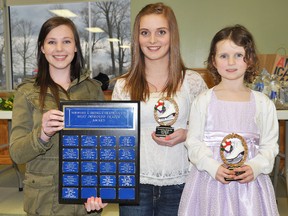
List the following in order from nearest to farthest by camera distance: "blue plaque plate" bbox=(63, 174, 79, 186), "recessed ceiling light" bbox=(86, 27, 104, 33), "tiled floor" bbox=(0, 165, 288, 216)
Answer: "blue plaque plate" bbox=(63, 174, 79, 186)
"tiled floor" bbox=(0, 165, 288, 216)
"recessed ceiling light" bbox=(86, 27, 104, 33)

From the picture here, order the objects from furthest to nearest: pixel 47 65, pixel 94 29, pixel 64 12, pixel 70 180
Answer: pixel 64 12 < pixel 94 29 < pixel 47 65 < pixel 70 180

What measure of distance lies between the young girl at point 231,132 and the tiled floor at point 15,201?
78.3 inches

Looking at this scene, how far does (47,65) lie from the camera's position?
5.32ft

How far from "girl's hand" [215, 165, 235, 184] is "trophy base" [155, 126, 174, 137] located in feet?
0.93

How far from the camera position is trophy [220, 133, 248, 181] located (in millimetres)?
1425

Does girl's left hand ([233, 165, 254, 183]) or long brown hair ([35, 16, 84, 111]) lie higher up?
long brown hair ([35, 16, 84, 111])

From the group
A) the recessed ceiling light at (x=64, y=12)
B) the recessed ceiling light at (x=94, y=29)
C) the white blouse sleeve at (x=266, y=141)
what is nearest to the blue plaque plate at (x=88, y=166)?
the white blouse sleeve at (x=266, y=141)

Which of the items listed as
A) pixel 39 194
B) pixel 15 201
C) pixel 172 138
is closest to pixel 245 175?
pixel 172 138

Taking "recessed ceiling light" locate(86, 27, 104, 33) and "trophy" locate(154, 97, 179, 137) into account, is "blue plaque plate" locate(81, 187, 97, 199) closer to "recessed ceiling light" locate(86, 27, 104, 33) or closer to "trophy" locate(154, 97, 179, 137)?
"trophy" locate(154, 97, 179, 137)

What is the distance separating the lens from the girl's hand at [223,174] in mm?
1392

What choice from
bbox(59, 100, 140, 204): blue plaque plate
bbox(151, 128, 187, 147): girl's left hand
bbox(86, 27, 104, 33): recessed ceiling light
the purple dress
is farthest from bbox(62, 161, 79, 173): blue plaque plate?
bbox(86, 27, 104, 33): recessed ceiling light

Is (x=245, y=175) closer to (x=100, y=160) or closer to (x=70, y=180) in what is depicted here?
(x=100, y=160)

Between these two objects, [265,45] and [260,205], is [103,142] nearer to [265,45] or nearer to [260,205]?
[260,205]

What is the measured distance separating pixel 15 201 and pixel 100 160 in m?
2.54
